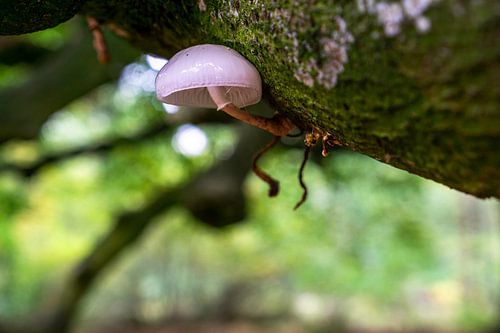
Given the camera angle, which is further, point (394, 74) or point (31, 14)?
point (31, 14)

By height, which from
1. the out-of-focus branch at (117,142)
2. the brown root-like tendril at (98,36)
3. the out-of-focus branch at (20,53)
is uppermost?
the brown root-like tendril at (98,36)

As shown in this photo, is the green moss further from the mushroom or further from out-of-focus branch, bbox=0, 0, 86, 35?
out-of-focus branch, bbox=0, 0, 86, 35

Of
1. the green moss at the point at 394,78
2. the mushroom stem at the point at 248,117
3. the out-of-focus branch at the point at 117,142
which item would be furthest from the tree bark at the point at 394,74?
the out-of-focus branch at the point at 117,142

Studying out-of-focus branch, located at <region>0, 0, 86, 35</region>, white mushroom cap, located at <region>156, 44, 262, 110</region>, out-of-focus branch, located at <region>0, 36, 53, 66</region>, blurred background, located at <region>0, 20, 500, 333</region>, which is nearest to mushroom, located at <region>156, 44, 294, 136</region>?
white mushroom cap, located at <region>156, 44, 262, 110</region>

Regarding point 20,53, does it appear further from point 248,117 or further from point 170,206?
point 248,117

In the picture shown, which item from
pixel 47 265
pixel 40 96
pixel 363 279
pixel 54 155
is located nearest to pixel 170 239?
pixel 47 265

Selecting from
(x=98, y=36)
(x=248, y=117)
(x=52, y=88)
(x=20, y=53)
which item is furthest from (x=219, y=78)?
(x=20, y=53)

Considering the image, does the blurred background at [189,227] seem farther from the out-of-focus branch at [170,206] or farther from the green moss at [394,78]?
the green moss at [394,78]
